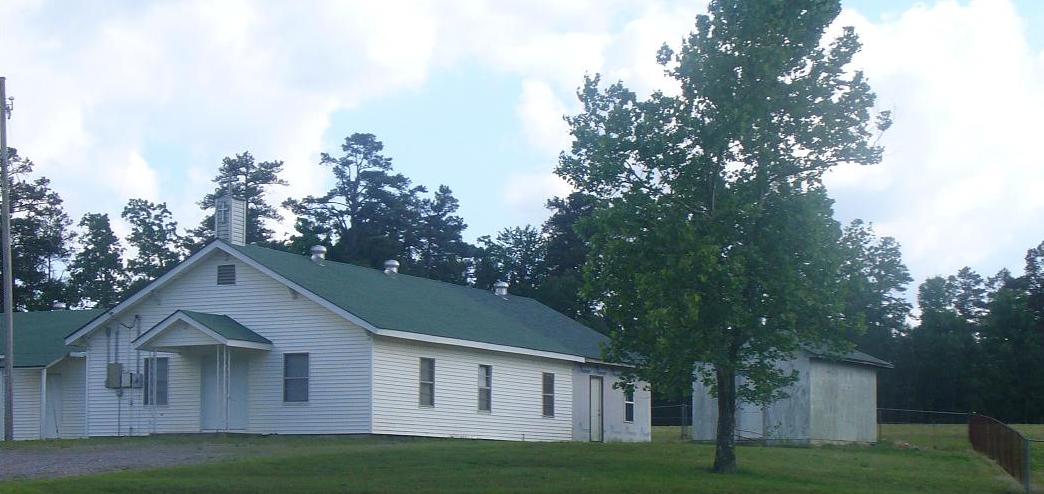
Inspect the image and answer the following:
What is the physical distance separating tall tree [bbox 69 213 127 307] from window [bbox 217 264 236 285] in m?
42.6

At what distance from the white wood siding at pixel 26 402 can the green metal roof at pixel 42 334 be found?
49 centimetres

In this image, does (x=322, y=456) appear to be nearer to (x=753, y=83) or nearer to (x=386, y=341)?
(x=386, y=341)

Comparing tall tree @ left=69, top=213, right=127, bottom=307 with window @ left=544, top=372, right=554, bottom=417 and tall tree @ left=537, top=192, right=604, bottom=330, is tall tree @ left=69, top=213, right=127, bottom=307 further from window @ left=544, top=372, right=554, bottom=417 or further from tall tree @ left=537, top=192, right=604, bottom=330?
window @ left=544, top=372, right=554, bottom=417

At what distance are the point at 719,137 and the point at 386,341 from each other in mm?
12295

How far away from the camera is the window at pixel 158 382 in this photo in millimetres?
35531

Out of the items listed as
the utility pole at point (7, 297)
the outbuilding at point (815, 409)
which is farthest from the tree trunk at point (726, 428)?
the utility pole at point (7, 297)

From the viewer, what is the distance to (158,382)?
35.7m

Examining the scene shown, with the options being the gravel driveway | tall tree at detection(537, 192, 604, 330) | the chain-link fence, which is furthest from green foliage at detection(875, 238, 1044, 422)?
the gravel driveway

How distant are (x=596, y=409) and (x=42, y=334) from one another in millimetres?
18587

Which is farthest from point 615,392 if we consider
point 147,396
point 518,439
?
point 147,396

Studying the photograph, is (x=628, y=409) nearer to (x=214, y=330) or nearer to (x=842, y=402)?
(x=842, y=402)

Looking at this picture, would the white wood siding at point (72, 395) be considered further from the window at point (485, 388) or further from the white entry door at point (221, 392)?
the window at point (485, 388)

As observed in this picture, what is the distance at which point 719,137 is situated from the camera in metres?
24.5

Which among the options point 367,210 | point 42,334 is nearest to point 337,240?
point 367,210
